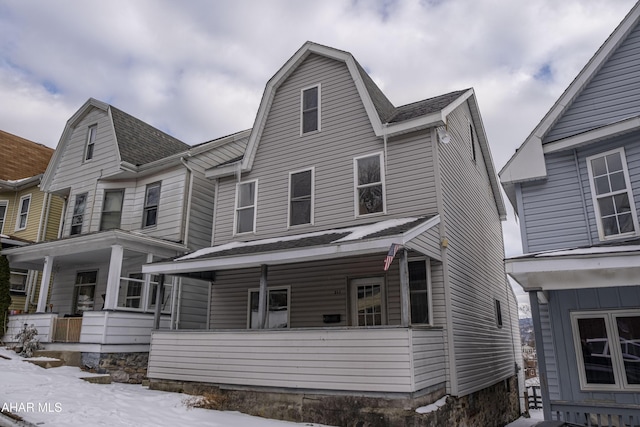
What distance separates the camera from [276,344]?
8.88 meters

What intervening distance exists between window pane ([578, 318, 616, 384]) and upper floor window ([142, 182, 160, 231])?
42.1 feet

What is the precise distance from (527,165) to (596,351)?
405 centimetres

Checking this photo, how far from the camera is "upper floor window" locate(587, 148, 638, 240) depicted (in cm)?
861

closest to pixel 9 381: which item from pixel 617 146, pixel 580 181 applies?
pixel 580 181

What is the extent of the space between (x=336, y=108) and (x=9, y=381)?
967cm

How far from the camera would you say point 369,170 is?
11047 millimetres

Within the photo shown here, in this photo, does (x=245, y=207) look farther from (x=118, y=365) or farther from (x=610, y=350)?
(x=610, y=350)

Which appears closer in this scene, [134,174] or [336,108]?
[336,108]

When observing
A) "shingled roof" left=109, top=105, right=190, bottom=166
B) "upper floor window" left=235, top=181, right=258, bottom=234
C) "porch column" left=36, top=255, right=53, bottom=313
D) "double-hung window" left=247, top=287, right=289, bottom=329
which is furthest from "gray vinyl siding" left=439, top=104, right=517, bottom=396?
"porch column" left=36, top=255, right=53, bottom=313

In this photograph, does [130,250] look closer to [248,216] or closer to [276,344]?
[248,216]

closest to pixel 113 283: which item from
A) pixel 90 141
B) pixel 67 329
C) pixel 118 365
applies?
pixel 67 329

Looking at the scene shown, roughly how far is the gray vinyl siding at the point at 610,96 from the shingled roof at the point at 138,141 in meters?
13.5

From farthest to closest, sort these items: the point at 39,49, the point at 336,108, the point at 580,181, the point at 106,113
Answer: the point at 106,113
the point at 39,49
the point at 336,108
the point at 580,181

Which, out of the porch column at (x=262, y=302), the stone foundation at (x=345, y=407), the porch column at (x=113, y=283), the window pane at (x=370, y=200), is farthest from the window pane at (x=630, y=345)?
the porch column at (x=113, y=283)
